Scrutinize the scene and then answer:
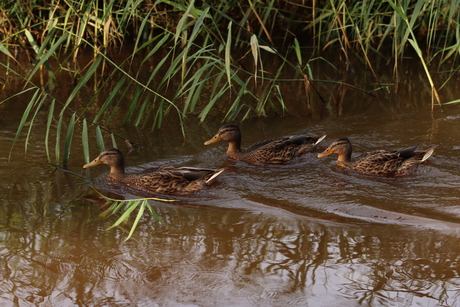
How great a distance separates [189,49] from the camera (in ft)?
30.1

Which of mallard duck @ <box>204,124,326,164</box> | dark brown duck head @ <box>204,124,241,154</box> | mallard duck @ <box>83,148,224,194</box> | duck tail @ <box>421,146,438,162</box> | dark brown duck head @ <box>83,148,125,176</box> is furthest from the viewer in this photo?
dark brown duck head @ <box>204,124,241,154</box>

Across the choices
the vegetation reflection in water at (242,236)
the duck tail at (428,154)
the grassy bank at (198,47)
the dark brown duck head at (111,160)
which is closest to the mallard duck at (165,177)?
the dark brown duck head at (111,160)

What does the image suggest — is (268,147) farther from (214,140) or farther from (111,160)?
(111,160)

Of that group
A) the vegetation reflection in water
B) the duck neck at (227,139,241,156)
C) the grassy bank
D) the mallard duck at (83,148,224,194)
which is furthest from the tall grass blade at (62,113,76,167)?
the duck neck at (227,139,241,156)

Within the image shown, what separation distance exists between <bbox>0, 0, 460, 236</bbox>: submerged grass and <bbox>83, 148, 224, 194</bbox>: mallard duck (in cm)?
A: 17

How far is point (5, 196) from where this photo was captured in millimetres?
5285

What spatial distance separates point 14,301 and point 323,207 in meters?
2.60

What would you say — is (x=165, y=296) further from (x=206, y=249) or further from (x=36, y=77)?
(x=36, y=77)

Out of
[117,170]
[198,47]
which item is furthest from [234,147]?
[198,47]

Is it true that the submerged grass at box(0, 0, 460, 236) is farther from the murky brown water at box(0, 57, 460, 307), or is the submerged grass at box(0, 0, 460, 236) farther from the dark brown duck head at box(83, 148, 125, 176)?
the murky brown water at box(0, 57, 460, 307)

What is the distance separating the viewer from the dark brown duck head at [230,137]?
670cm

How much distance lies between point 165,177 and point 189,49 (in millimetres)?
3873

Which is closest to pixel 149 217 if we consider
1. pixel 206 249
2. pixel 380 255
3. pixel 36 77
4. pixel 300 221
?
pixel 206 249

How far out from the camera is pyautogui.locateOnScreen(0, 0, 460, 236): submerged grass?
6.81m
